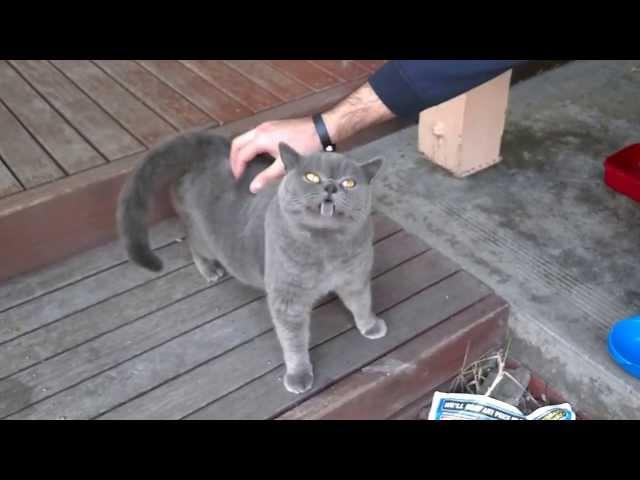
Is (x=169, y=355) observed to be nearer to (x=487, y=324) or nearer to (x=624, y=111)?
(x=487, y=324)

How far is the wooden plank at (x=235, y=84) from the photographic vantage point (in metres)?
2.26

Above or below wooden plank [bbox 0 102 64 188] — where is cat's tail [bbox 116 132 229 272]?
Answer: above

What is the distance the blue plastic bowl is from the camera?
1546 mm

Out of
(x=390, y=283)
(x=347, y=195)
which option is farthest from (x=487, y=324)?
(x=347, y=195)

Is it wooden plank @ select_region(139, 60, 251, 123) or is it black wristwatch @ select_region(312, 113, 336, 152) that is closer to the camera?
black wristwatch @ select_region(312, 113, 336, 152)

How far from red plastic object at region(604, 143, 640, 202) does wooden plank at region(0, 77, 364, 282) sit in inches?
47.7

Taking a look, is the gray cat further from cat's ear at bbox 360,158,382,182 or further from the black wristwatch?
the black wristwatch

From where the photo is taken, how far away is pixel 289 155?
4.50 ft

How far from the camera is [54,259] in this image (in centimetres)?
192

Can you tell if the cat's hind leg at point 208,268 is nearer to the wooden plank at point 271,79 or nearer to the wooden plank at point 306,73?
the wooden plank at point 271,79

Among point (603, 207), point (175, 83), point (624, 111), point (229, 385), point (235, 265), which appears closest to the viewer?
point (229, 385)

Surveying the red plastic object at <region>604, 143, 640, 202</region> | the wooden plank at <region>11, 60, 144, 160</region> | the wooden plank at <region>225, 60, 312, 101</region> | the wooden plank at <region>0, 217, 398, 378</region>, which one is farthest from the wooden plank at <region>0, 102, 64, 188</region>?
the red plastic object at <region>604, 143, 640, 202</region>

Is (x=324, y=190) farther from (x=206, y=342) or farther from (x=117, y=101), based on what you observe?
(x=117, y=101)

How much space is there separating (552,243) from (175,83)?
1.41m
